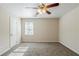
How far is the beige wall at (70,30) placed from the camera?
449 centimetres

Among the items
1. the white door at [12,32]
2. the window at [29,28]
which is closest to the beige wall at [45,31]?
the window at [29,28]

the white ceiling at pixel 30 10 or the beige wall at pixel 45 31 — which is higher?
the white ceiling at pixel 30 10

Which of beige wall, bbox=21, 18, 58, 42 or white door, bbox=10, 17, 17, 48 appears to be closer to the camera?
beige wall, bbox=21, 18, 58, 42

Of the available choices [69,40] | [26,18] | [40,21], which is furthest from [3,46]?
[69,40]

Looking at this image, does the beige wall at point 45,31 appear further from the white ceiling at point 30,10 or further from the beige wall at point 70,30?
the white ceiling at point 30,10

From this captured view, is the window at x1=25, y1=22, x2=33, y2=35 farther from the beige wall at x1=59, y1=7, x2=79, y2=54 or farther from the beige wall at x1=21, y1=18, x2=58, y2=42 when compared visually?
the beige wall at x1=59, y1=7, x2=79, y2=54

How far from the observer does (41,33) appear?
16.7 ft

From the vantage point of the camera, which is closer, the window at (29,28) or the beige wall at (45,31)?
the window at (29,28)

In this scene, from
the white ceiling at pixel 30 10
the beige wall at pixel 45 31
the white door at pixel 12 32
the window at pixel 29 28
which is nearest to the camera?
the white ceiling at pixel 30 10

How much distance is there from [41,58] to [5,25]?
3.31m

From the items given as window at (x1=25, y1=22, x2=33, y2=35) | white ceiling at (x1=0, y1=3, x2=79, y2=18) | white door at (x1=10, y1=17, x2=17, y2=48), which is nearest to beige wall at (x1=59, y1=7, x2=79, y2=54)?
white ceiling at (x1=0, y1=3, x2=79, y2=18)

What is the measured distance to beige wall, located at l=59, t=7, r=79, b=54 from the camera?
177 inches

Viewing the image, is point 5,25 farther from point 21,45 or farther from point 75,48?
point 75,48

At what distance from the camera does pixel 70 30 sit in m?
4.82
